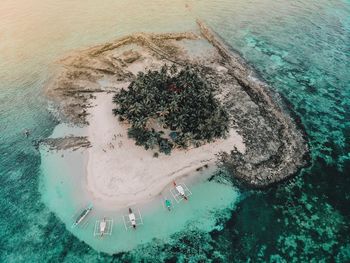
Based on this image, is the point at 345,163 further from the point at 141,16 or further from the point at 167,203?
the point at 141,16

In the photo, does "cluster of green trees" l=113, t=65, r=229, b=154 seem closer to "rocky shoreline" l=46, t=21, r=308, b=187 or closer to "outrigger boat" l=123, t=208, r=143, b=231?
"rocky shoreline" l=46, t=21, r=308, b=187

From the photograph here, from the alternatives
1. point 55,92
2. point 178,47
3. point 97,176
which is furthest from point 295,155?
point 55,92

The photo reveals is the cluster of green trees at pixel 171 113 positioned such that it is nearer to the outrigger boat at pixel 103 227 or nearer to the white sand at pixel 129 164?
the white sand at pixel 129 164

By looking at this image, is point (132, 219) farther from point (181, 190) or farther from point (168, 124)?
→ point (168, 124)

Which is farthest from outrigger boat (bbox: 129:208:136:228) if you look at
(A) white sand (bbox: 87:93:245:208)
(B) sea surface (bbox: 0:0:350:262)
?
(B) sea surface (bbox: 0:0:350:262)

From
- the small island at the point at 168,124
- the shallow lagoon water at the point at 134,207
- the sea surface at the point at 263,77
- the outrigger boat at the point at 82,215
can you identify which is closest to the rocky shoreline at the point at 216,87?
the small island at the point at 168,124
